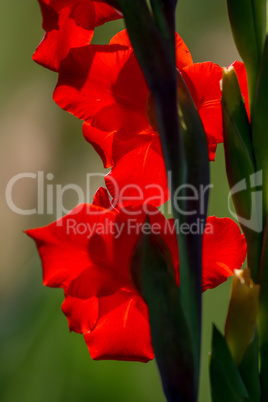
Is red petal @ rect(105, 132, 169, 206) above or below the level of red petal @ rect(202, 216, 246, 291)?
above

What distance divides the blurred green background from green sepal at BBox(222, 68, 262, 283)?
0.79 meters

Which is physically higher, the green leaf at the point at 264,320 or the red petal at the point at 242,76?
the red petal at the point at 242,76

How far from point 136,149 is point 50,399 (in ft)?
2.65

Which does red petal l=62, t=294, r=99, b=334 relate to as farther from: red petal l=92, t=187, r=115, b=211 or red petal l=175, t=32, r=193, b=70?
red petal l=175, t=32, r=193, b=70

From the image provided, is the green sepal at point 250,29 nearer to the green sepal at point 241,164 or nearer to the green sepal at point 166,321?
the green sepal at point 241,164

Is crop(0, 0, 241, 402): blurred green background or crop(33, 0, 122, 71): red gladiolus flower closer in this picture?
crop(33, 0, 122, 71): red gladiolus flower

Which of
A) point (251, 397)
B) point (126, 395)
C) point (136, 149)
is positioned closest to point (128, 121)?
point (136, 149)

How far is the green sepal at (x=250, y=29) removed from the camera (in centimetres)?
45

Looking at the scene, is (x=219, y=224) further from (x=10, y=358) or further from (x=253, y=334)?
(x=10, y=358)

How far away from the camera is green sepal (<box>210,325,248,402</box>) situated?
0.42 meters

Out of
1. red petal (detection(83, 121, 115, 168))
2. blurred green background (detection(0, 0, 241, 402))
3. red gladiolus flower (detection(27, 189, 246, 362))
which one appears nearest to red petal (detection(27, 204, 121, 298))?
red gladiolus flower (detection(27, 189, 246, 362))

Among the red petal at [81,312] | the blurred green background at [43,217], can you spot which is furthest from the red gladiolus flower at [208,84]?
the blurred green background at [43,217]

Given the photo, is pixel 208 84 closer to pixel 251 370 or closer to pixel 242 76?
pixel 242 76

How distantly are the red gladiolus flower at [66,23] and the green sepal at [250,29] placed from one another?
0.32 feet
